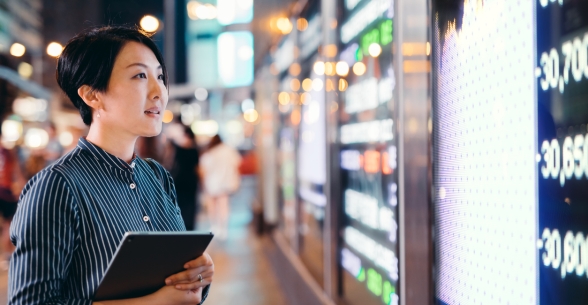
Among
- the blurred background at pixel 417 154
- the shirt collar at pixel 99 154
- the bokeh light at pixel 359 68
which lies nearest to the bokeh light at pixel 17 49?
the blurred background at pixel 417 154

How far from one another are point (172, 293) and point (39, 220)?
36 cm

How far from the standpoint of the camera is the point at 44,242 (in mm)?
1125

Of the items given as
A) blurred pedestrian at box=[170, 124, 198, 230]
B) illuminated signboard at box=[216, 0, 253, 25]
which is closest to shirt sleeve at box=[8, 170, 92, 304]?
blurred pedestrian at box=[170, 124, 198, 230]

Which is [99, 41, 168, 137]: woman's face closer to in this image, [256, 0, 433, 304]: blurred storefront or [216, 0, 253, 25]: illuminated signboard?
[256, 0, 433, 304]: blurred storefront

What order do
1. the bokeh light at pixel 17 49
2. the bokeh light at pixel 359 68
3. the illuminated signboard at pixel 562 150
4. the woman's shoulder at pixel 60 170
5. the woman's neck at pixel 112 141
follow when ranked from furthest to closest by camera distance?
the bokeh light at pixel 17 49, the bokeh light at pixel 359 68, the woman's neck at pixel 112 141, the woman's shoulder at pixel 60 170, the illuminated signboard at pixel 562 150

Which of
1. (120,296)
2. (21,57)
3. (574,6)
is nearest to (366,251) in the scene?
(120,296)

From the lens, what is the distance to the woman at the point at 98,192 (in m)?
1.14

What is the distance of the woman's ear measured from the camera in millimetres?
1390

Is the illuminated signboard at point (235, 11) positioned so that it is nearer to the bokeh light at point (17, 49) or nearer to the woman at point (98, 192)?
the bokeh light at point (17, 49)

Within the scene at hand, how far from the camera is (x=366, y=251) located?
2824mm

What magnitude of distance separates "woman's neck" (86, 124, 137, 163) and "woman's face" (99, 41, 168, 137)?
0.01 metres

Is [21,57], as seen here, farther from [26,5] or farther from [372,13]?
[372,13]

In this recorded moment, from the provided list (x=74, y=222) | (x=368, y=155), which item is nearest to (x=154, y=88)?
(x=74, y=222)

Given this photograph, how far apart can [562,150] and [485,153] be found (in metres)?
0.35
